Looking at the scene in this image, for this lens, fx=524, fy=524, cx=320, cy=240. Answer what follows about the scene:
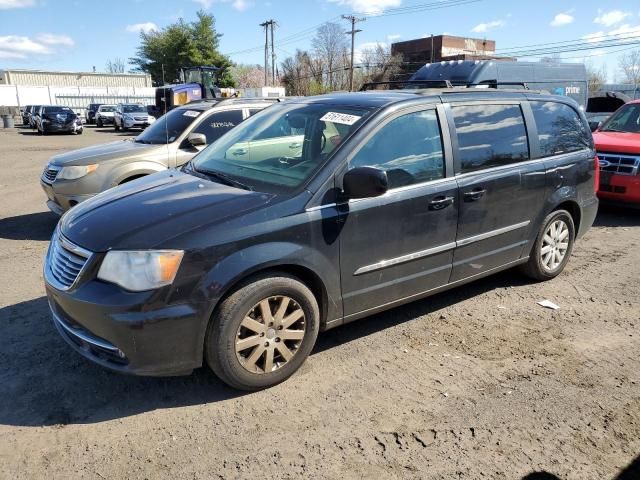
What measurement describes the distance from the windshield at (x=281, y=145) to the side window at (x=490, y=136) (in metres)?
0.90

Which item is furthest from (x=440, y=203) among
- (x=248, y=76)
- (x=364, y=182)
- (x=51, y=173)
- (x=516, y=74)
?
(x=248, y=76)

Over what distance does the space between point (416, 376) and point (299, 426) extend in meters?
0.93

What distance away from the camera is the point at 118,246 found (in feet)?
9.62

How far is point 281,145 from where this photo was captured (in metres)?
3.97

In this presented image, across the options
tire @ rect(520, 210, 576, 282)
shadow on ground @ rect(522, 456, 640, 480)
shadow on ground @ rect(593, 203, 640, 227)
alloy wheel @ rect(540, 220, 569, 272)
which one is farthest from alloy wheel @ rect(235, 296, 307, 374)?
shadow on ground @ rect(593, 203, 640, 227)

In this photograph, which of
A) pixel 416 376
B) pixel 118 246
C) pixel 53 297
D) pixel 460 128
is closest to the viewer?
pixel 118 246

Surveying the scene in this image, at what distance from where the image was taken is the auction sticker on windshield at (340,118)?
369 centimetres

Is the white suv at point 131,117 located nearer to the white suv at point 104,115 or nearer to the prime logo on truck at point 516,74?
the white suv at point 104,115

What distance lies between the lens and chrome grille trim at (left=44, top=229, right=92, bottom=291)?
3.02m

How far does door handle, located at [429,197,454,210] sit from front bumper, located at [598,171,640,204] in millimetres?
5091

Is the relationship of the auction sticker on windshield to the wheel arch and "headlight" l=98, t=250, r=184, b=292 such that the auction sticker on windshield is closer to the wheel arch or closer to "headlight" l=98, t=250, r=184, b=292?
"headlight" l=98, t=250, r=184, b=292

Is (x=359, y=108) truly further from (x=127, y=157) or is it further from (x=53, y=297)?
(x=127, y=157)

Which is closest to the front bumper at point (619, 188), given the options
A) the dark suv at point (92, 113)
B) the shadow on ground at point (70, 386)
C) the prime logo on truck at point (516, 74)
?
the shadow on ground at point (70, 386)

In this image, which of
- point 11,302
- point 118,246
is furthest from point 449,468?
point 11,302
